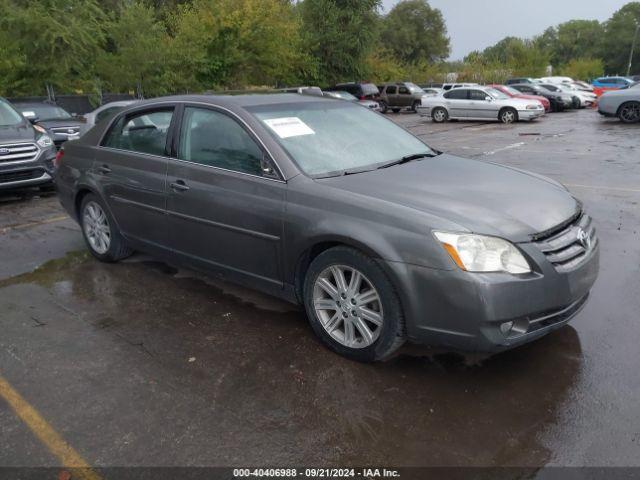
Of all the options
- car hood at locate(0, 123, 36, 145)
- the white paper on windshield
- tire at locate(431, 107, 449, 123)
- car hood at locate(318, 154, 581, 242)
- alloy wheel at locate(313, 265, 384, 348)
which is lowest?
tire at locate(431, 107, 449, 123)

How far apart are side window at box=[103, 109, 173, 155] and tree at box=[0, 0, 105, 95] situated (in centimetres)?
1630

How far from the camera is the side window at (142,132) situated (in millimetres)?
4539

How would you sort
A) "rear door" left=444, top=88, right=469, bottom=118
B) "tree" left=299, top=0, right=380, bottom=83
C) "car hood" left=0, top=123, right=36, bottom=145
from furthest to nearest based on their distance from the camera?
1. "tree" left=299, top=0, right=380, bottom=83
2. "rear door" left=444, top=88, right=469, bottom=118
3. "car hood" left=0, top=123, right=36, bottom=145

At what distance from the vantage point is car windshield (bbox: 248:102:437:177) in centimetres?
381

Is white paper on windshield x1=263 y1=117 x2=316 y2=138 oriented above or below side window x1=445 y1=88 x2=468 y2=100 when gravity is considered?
above

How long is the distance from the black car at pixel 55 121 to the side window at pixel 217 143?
29.4 feet

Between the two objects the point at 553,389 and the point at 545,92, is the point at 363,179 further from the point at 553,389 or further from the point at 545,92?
the point at 545,92

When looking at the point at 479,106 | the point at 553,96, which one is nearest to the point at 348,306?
the point at 479,106

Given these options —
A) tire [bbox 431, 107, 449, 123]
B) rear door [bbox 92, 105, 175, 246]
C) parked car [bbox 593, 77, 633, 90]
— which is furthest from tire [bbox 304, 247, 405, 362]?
parked car [bbox 593, 77, 633, 90]

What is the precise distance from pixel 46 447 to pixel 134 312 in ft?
5.28

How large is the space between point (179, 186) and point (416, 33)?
7201 centimetres

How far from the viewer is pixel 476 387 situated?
10.5 ft

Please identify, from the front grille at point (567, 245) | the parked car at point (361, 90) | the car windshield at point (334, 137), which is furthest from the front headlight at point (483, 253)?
the parked car at point (361, 90)

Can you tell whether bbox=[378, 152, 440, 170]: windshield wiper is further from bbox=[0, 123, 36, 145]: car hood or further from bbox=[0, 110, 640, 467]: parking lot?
bbox=[0, 123, 36, 145]: car hood
